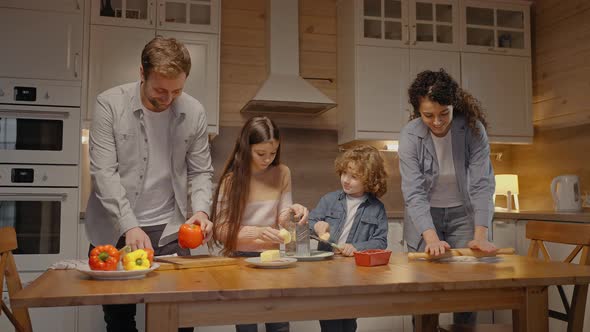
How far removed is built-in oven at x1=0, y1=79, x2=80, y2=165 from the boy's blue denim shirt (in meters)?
1.58

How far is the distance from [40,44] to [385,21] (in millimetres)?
2215

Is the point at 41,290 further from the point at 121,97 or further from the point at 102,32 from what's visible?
the point at 102,32

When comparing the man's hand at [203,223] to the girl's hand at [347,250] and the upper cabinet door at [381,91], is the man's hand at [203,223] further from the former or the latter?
the upper cabinet door at [381,91]

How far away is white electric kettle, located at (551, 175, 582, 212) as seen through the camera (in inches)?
139

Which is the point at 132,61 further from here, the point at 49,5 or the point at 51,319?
the point at 51,319

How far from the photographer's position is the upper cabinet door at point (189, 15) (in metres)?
3.54

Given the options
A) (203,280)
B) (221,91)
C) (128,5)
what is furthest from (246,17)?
(203,280)

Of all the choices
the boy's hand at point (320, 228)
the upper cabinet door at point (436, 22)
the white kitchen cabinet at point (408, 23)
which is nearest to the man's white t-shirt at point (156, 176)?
the boy's hand at point (320, 228)

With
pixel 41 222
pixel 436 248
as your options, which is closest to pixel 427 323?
pixel 436 248

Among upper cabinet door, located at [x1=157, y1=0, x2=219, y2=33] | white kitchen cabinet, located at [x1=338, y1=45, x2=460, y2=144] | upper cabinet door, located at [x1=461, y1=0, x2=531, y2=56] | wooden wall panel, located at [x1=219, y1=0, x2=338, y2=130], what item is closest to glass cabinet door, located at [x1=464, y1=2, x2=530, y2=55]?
upper cabinet door, located at [x1=461, y1=0, x2=531, y2=56]

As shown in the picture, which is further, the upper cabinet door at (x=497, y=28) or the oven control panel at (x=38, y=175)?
the upper cabinet door at (x=497, y=28)

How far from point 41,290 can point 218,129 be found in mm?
2331

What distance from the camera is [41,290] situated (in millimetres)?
1346

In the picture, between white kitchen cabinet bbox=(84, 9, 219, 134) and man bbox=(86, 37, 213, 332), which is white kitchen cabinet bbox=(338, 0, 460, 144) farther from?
man bbox=(86, 37, 213, 332)
